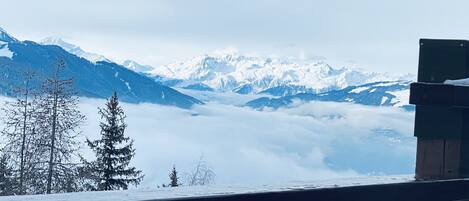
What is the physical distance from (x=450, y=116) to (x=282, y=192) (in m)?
1.08

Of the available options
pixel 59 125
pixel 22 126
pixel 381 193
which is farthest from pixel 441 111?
pixel 22 126

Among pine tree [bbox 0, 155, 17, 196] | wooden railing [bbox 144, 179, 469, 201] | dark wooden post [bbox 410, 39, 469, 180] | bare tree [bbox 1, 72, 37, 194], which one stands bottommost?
pine tree [bbox 0, 155, 17, 196]

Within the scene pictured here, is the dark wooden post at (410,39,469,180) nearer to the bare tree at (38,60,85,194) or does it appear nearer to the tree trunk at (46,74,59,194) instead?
the tree trunk at (46,74,59,194)

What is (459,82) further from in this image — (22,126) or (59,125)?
(22,126)

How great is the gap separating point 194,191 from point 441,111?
4.14ft

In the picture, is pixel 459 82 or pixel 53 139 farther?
pixel 53 139

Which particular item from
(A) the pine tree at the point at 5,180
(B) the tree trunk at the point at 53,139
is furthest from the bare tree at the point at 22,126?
(A) the pine tree at the point at 5,180

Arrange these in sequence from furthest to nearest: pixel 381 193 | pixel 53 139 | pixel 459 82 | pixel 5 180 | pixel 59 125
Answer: pixel 59 125, pixel 53 139, pixel 5 180, pixel 459 82, pixel 381 193

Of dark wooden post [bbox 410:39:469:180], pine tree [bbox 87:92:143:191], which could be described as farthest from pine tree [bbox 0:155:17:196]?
dark wooden post [bbox 410:39:469:180]

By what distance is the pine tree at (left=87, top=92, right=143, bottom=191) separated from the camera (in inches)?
984

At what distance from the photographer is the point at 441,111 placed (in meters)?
2.87

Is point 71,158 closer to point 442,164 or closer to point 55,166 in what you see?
point 55,166

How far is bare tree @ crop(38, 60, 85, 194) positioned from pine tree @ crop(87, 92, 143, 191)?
2.72 ft

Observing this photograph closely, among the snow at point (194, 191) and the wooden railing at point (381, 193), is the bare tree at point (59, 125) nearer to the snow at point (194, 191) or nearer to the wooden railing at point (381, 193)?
the wooden railing at point (381, 193)
